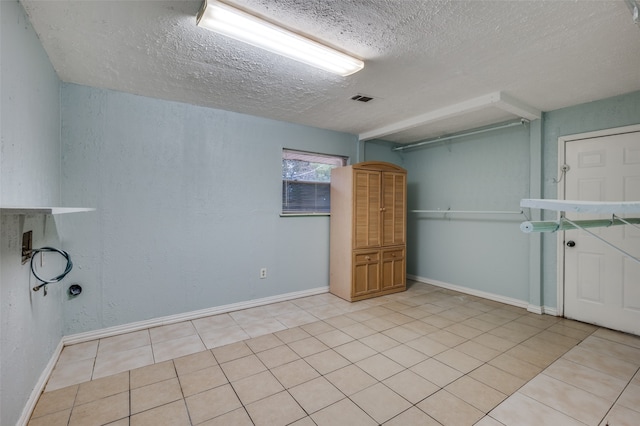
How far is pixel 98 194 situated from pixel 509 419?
3718 mm

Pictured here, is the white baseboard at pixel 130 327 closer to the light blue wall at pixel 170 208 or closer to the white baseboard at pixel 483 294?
the light blue wall at pixel 170 208

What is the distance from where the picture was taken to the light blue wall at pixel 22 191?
1502 mm

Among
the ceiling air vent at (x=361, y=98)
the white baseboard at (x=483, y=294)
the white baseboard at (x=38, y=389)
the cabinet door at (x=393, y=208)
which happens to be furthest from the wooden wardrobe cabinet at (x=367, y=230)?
the white baseboard at (x=38, y=389)

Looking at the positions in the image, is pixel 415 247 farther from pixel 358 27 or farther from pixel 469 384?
pixel 358 27

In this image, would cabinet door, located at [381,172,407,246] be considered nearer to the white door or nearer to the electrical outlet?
the white door

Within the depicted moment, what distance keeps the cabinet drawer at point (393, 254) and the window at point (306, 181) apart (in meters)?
1.06

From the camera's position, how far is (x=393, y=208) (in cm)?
432

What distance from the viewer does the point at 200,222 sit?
10.9ft

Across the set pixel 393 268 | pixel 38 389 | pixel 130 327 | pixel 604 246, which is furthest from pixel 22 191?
pixel 604 246

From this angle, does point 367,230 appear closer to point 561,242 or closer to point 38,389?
point 561,242

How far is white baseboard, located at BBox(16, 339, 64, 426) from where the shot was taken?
1.69 m

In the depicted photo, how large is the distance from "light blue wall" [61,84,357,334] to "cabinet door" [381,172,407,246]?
118 cm

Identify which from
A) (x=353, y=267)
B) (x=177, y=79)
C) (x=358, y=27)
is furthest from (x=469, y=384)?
(x=177, y=79)

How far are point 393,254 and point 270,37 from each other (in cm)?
331
